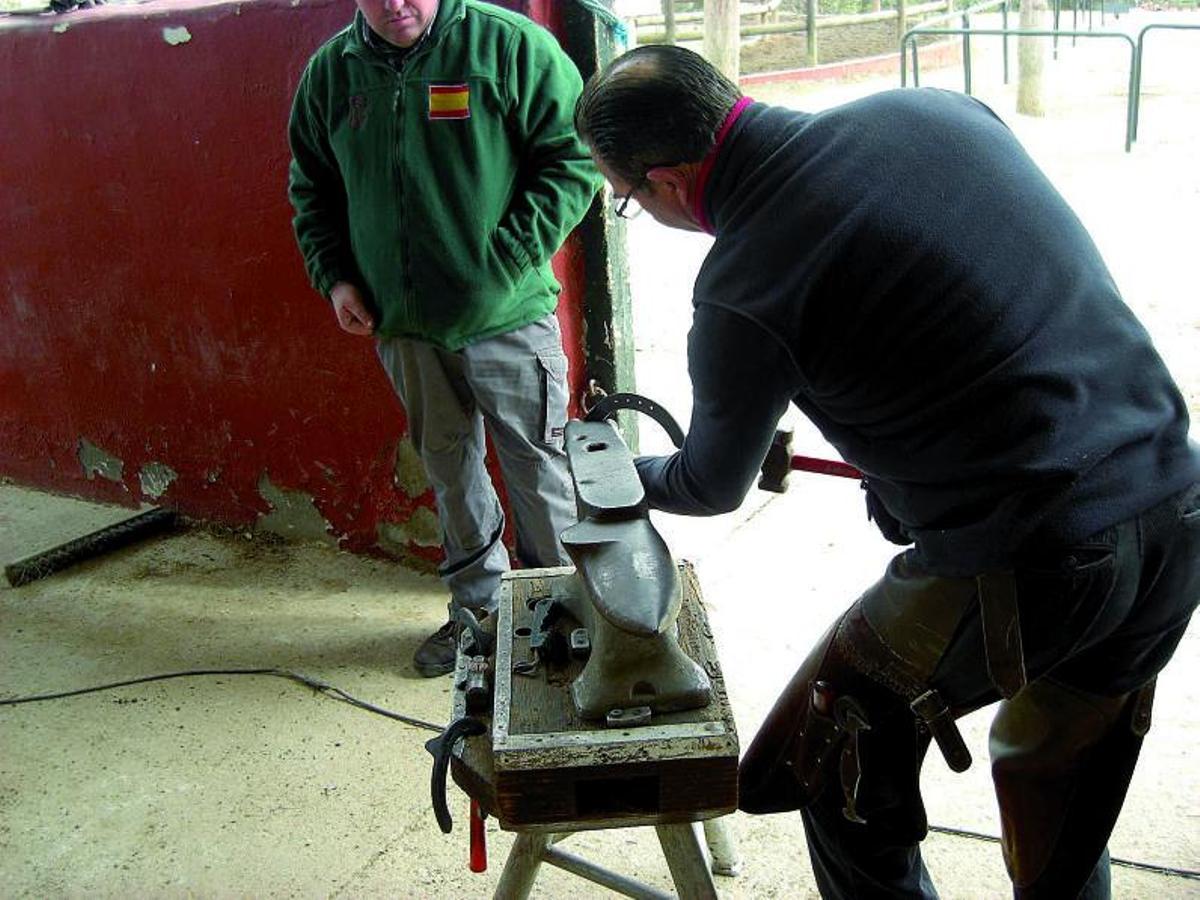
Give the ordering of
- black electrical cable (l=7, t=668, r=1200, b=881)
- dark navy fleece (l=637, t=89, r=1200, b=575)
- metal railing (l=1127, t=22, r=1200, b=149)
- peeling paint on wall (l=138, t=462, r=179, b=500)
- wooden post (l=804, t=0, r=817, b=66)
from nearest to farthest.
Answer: dark navy fleece (l=637, t=89, r=1200, b=575)
black electrical cable (l=7, t=668, r=1200, b=881)
peeling paint on wall (l=138, t=462, r=179, b=500)
metal railing (l=1127, t=22, r=1200, b=149)
wooden post (l=804, t=0, r=817, b=66)

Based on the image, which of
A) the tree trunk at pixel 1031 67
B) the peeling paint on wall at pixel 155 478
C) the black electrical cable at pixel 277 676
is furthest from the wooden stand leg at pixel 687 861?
the tree trunk at pixel 1031 67

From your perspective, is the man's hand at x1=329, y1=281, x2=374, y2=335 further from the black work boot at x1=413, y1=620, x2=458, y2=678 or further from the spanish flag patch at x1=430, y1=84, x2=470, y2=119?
the black work boot at x1=413, y1=620, x2=458, y2=678

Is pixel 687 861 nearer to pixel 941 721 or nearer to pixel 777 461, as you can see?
pixel 941 721

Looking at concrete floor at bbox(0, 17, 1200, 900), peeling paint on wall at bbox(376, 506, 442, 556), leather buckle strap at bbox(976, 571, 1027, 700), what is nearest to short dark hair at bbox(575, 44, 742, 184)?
leather buckle strap at bbox(976, 571, 1027, 700)

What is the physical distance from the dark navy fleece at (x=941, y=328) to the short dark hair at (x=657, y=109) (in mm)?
47

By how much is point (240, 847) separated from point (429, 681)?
2.26 feet

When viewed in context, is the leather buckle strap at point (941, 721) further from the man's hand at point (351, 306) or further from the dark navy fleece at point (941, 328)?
the man's hand at point (351, 306)

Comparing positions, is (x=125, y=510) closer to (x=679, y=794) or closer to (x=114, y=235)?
(x=114, y=235)

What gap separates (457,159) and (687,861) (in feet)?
5.19

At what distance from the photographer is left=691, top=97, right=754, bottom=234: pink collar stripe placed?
5.16ft

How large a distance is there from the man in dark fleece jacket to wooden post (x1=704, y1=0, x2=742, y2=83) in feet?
25.6

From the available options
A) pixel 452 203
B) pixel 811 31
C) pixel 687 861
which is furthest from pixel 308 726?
pixel 811 31

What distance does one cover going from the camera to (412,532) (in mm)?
3594

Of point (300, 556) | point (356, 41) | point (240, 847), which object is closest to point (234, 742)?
point (240, 847)
